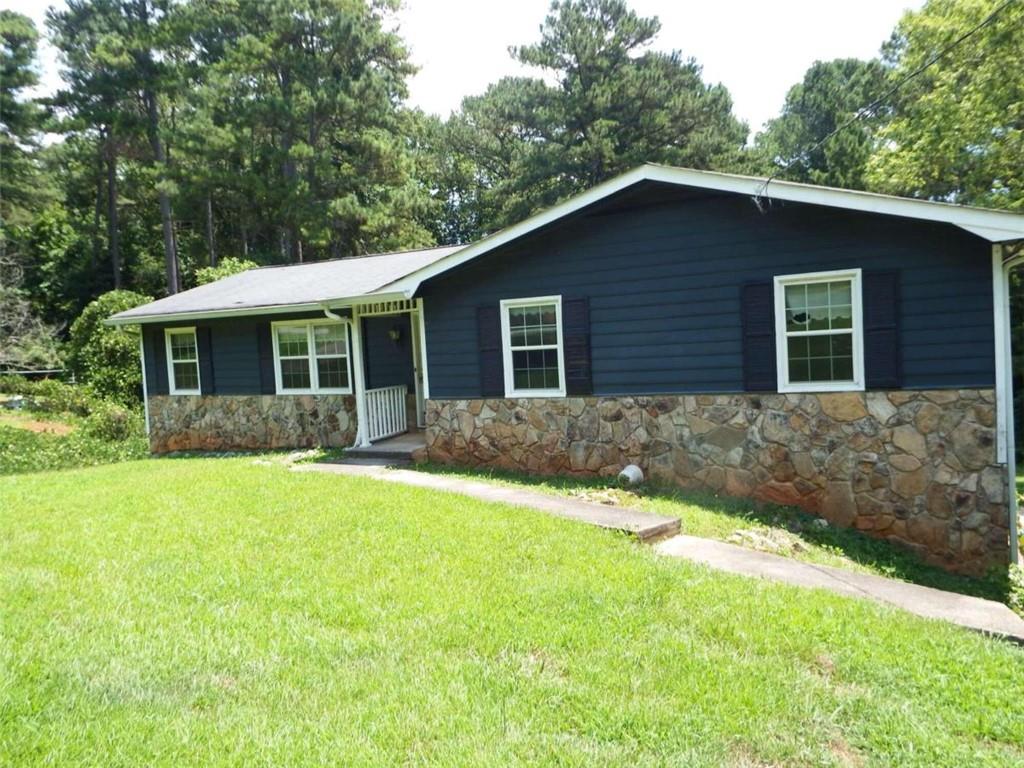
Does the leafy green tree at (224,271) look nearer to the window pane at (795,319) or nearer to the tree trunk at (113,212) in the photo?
the tree trunk at (113,212)

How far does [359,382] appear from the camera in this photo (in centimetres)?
1132

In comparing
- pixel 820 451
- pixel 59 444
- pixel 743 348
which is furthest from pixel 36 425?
pixel 820 451

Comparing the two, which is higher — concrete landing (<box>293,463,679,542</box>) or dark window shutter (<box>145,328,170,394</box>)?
dark window shutter (<box>145,328,170,394</box>)

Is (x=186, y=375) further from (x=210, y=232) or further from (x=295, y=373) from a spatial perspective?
(x=210, y=232)

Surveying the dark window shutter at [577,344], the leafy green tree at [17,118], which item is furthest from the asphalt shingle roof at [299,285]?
the leafy green tree at [17,118]

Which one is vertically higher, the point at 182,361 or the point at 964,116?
the point at 964,116

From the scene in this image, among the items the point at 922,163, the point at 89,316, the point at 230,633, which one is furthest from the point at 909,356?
the point at 89,316

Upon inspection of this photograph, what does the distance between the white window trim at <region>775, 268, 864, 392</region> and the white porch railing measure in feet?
21.6

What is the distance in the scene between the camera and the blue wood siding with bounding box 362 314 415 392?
1244 centimetres

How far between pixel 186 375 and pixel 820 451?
11.7m

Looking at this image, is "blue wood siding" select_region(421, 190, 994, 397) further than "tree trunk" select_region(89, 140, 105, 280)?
No

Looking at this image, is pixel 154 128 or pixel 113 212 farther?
pixel 113 212

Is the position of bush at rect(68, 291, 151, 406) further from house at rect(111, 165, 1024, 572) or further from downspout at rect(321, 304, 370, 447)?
downspout at rect(321, 304, 370, 447)

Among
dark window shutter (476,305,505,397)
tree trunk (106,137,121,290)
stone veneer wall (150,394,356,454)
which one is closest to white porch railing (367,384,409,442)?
stone veneer wall (150,394,356,454)
